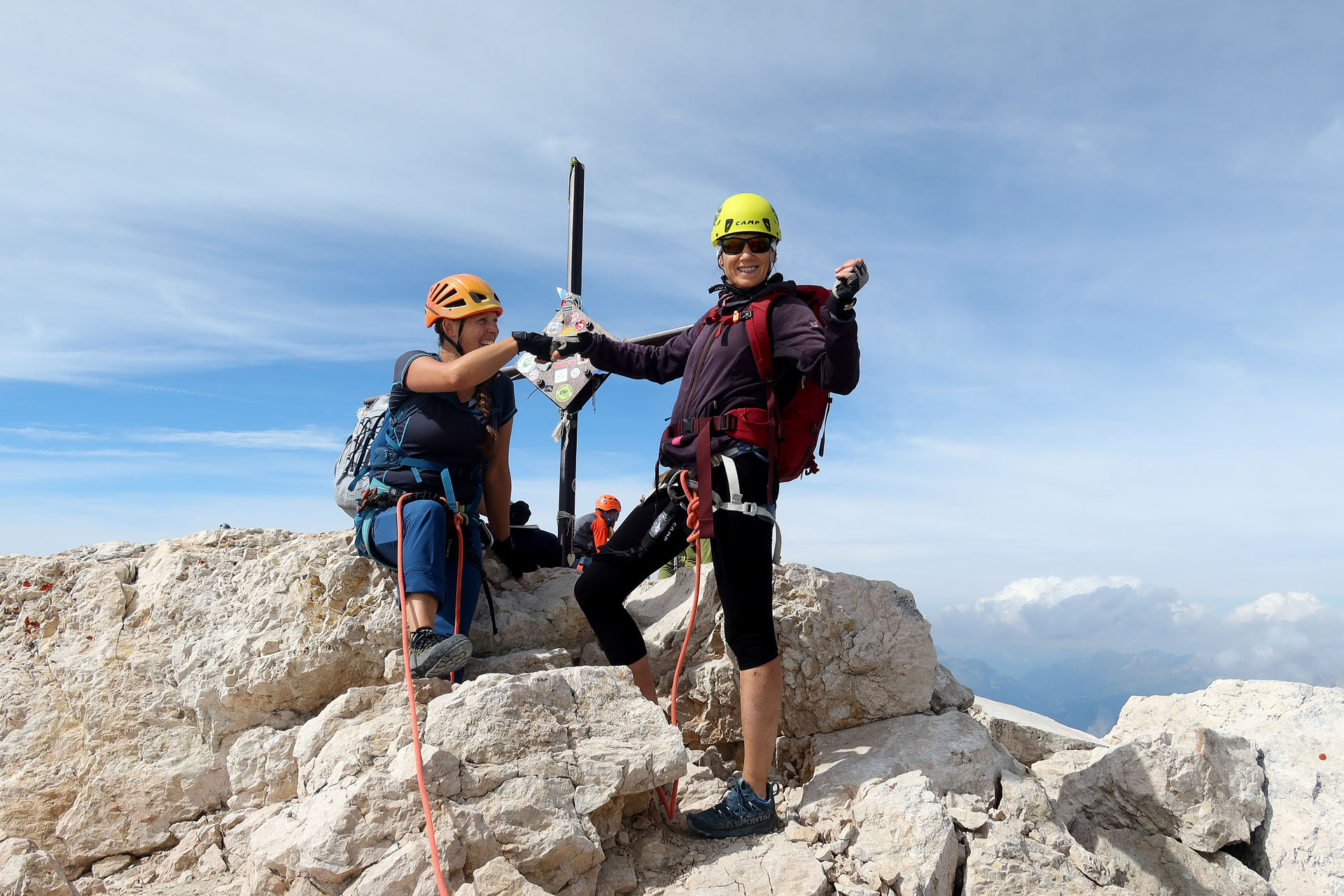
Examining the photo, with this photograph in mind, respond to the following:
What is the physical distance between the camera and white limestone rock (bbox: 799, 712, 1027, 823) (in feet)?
14.6

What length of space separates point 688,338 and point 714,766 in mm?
2716

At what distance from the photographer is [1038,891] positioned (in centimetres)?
383

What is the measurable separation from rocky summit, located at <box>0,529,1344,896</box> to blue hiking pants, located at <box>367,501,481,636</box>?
1.27 feet

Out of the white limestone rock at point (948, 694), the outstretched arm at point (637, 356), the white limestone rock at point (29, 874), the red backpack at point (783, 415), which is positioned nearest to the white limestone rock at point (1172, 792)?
the white limestone rock at point (948, 694)

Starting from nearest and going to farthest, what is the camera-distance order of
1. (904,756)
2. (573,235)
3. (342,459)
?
(904,756)
(342,459)
(573,235)

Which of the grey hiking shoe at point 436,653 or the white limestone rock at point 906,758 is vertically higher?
the grey hiking shoe at point 436,653

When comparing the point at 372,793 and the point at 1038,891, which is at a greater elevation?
the point at 372,793

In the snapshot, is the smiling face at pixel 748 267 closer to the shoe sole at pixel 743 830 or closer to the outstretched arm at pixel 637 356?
the outstretched arm at pixel 637 356

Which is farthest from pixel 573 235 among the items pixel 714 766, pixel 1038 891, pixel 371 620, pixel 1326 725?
pixel 1326 725

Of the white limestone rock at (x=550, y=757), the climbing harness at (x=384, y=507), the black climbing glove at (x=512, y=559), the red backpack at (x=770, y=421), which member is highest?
the red backpack at (x=770, y=421)

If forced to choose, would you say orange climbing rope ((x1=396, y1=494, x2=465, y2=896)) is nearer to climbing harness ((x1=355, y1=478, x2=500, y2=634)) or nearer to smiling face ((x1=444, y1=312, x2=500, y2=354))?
climbing harness ((x1=355, y1=478, x2=500, y2=634))

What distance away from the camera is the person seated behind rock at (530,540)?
5906 millimetres

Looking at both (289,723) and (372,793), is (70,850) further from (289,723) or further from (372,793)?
(372,793)

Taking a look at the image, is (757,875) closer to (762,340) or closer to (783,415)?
(783,415)
